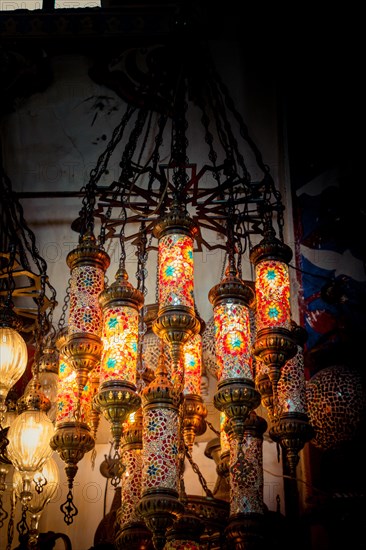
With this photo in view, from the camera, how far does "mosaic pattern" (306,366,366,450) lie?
5102 millimetres

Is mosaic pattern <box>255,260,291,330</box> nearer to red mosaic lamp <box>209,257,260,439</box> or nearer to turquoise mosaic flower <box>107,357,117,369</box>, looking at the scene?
red mosaic lamp <box>209,257,260,439</box>

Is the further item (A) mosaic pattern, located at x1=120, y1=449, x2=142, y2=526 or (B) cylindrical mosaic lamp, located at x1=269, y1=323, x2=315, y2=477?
(B) cylindrical mosaic lamp, located at x1=269, y1=323, x2=315, y2=477

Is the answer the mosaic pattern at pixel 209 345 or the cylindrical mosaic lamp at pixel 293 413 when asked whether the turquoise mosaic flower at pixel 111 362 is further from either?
the mosaic pattern at pixel 209 345

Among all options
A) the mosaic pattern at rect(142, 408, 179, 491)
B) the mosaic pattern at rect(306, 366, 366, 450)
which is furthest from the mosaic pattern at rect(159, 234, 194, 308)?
the mosaic pattern at rect(306, 366, 366, 450)

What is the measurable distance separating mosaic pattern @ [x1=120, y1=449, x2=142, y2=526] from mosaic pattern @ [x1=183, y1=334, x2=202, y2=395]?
1.50 feet

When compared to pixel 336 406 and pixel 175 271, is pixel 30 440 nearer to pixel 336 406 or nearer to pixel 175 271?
pixel 175 271

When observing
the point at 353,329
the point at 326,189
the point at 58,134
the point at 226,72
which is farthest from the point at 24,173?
the point at 353,329

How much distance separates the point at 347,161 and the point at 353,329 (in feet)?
4.43

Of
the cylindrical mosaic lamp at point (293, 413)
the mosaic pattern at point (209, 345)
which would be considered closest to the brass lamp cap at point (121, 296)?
the cylindrical mosaic lamp at point (293, 413)

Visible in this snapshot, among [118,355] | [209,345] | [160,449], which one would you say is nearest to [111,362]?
[118,355]

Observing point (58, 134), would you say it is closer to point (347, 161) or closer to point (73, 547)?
point (347, 161)

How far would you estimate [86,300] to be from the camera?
14.1 feet

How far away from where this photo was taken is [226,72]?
22.1 ft

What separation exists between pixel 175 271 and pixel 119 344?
16.5 inches
